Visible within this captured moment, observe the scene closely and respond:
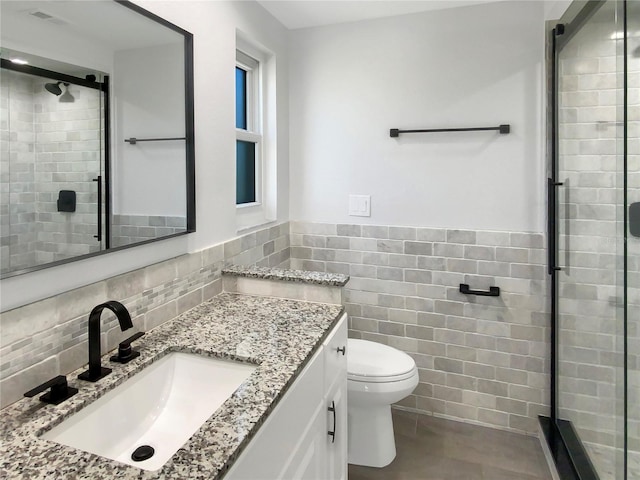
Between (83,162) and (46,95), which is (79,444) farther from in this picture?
(46,95)

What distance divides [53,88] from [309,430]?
3.99ft

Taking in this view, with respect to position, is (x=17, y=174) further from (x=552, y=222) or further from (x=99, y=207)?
(x=552, y=222)

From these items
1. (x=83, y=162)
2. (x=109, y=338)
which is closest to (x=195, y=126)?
(x=83, y=162)

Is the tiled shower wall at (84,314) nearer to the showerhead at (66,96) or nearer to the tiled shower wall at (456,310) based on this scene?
the showerhead at (66,96)

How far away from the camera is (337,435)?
5.50 feet

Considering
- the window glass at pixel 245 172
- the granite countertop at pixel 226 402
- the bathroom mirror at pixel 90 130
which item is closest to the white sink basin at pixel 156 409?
the granite countertop at pixel 226 402

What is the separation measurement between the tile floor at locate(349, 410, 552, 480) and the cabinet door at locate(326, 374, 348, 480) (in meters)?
0.45

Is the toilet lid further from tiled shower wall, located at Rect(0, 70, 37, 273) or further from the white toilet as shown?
tiled shower wall, located at Rect(0, 70, 37, 273)

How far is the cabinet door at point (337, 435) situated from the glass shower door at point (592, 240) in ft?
3.59

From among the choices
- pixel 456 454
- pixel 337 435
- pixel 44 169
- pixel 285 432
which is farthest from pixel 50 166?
pixel 456 454

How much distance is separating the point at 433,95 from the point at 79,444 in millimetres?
2294

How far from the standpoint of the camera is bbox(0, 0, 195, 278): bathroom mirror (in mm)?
1062

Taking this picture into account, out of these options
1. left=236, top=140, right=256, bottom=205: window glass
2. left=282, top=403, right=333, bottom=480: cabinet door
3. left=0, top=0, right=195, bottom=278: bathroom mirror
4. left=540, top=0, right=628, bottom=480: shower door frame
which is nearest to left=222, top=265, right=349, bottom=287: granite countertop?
left=0, top=0, right=195, bottom=278: bathroom mirror

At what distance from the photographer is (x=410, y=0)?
2301 mm
